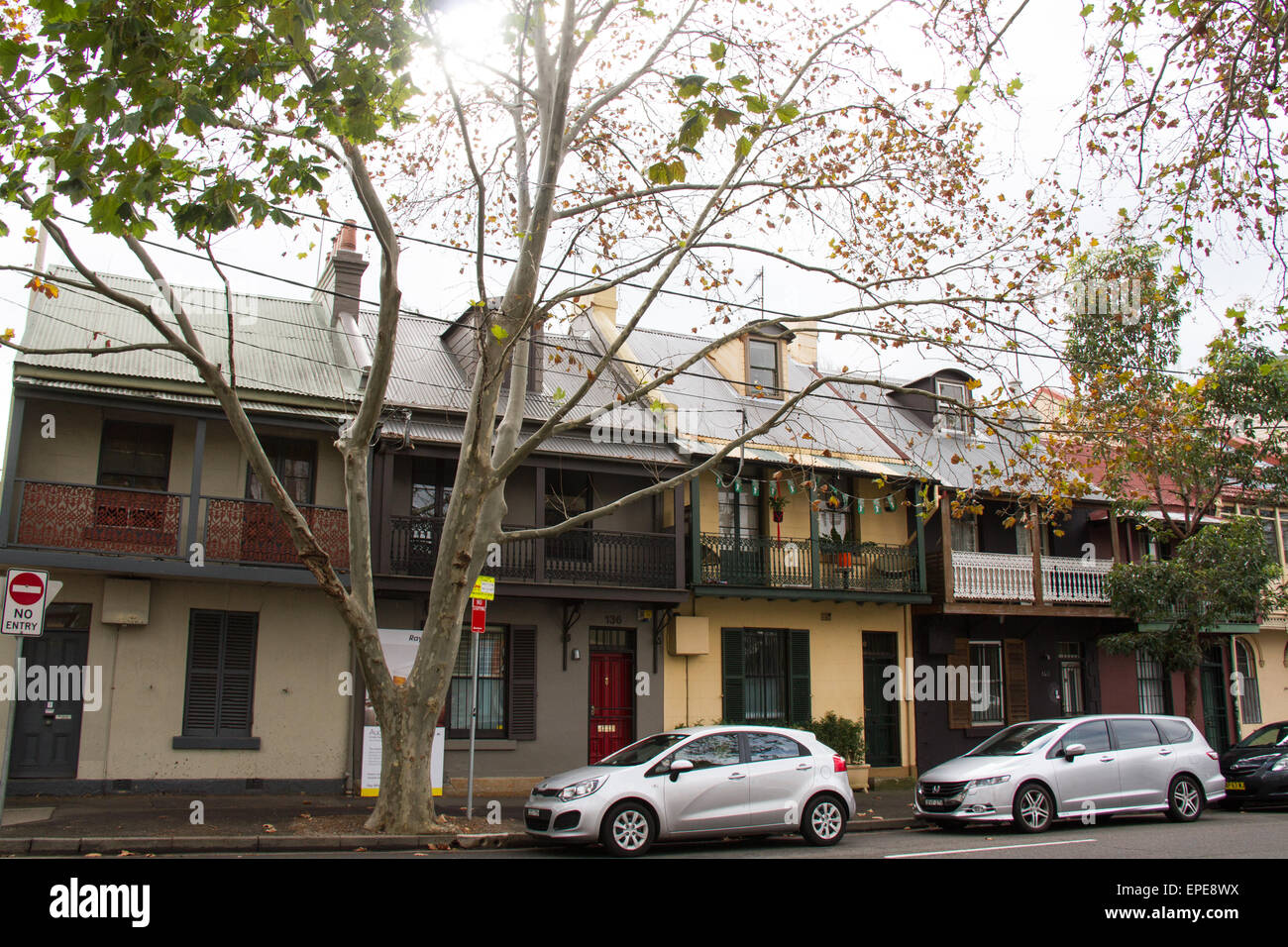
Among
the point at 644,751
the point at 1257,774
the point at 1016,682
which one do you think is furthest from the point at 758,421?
the point at 644,751

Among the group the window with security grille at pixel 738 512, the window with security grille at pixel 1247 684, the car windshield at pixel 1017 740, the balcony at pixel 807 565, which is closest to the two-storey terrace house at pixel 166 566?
the balcony at pixel 807 565

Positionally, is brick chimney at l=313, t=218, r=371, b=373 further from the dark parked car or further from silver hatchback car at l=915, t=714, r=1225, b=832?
the dark parked car

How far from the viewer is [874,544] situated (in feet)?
71.7

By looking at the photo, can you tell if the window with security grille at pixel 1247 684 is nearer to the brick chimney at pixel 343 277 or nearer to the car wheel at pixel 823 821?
the car wheel at pixel 823 821

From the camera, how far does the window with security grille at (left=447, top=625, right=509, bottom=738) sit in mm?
18141

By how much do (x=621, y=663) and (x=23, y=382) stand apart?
10899 millimetres

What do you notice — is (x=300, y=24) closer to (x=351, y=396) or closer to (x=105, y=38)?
(x=105, y=38)

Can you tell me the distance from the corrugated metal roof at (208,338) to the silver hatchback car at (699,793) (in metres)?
7.99

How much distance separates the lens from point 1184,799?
1515 cm

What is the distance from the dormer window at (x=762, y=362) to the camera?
2297 centimetres

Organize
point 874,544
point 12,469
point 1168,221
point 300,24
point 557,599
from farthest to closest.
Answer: point 874,544, point 557,599, point 12,469, point 300,24, point 1168,221

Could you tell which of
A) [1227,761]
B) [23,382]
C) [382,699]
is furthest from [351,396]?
[1227,761]

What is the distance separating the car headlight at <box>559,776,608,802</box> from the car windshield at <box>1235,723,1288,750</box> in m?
13.1
